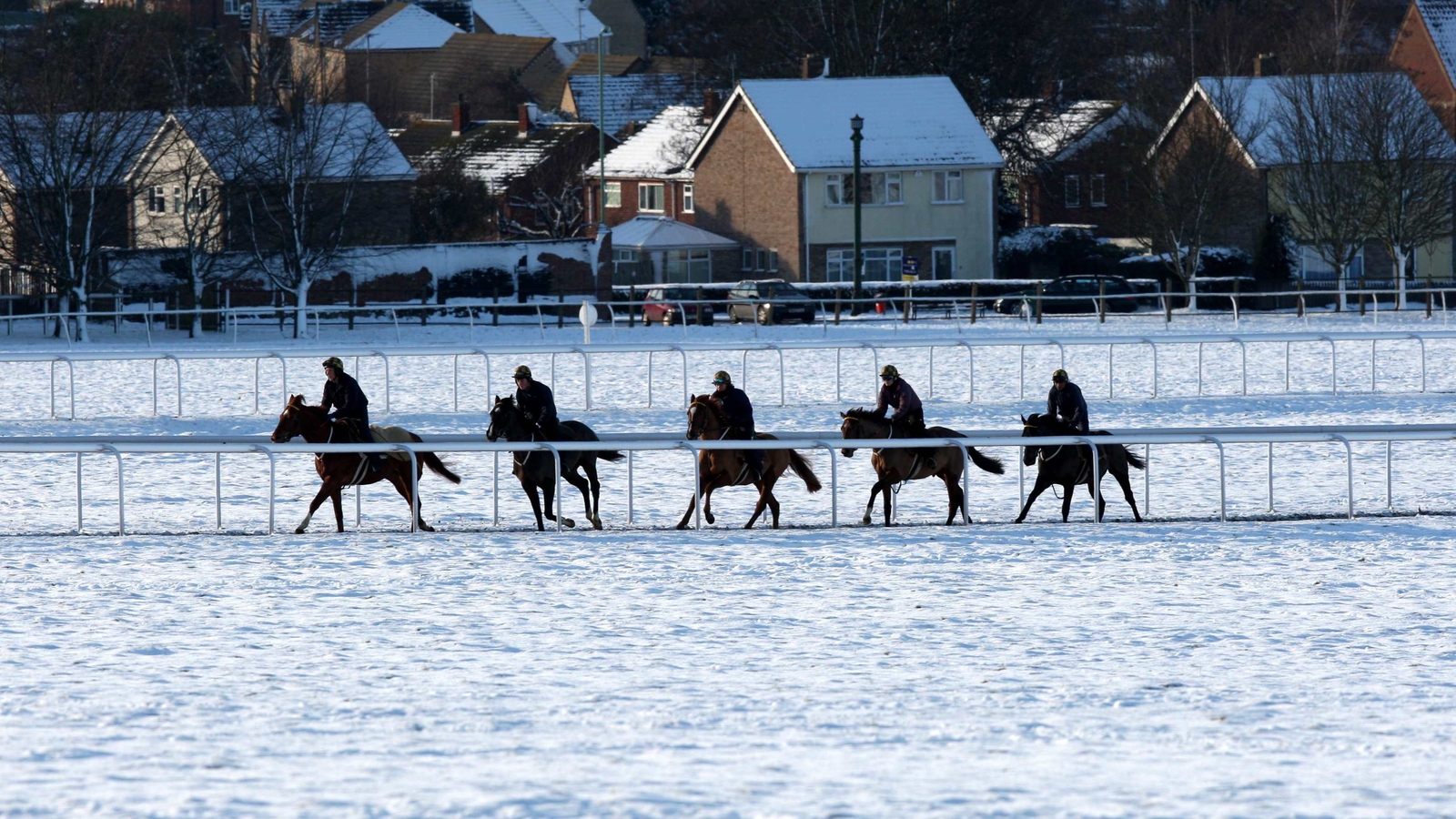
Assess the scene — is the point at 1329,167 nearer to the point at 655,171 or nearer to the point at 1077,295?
the point at 1077,295

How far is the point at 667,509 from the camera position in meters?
16.2

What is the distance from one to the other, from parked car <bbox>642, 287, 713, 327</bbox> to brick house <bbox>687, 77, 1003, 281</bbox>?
8.61 metres

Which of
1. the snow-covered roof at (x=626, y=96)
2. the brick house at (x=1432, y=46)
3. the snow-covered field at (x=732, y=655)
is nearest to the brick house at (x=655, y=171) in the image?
the snow-covered roof at (x=626, y=96)

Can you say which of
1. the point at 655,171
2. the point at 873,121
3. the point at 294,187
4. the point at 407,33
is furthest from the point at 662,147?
the point at 407,33

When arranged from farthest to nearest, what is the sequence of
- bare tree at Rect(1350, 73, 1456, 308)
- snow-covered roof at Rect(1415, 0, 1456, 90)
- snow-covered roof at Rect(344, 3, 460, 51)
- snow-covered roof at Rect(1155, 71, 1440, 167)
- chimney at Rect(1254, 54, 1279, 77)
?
snow-covered roof at Rect(344, 3, 460, 51) < snow-covered roof at Rect(1415, 0, 1456, 90) < chimney at Rect(1254, 54, 1279, 77) < snow-covered roof at Rect(1155, 71, 1440, 167) < bare tree at Rect(1350, 73, 1456, 308)

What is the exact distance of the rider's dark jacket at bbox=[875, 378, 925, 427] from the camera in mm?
15023

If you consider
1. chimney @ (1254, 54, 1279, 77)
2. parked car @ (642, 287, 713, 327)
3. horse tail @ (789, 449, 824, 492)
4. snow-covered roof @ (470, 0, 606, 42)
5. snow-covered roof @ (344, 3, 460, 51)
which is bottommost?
horse tail @ (789, 449, 824, 492)

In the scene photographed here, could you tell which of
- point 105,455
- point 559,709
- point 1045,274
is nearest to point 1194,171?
point 1045,274

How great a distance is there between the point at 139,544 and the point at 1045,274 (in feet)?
146

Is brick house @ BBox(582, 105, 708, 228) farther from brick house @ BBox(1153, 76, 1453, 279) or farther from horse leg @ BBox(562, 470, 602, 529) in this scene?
horse leg @ BBox(562, 470, 602, 529)

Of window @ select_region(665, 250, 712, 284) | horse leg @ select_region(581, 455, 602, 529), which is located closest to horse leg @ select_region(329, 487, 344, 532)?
horse leg @ select_region(581, 455, 602, 529)

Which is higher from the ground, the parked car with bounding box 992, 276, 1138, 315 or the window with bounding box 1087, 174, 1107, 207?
the window with bounding box 1087, 174, 1107, 207

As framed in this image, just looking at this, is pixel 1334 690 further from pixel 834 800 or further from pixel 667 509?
pixel 667 509

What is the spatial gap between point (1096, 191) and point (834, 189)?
15.4 meters
